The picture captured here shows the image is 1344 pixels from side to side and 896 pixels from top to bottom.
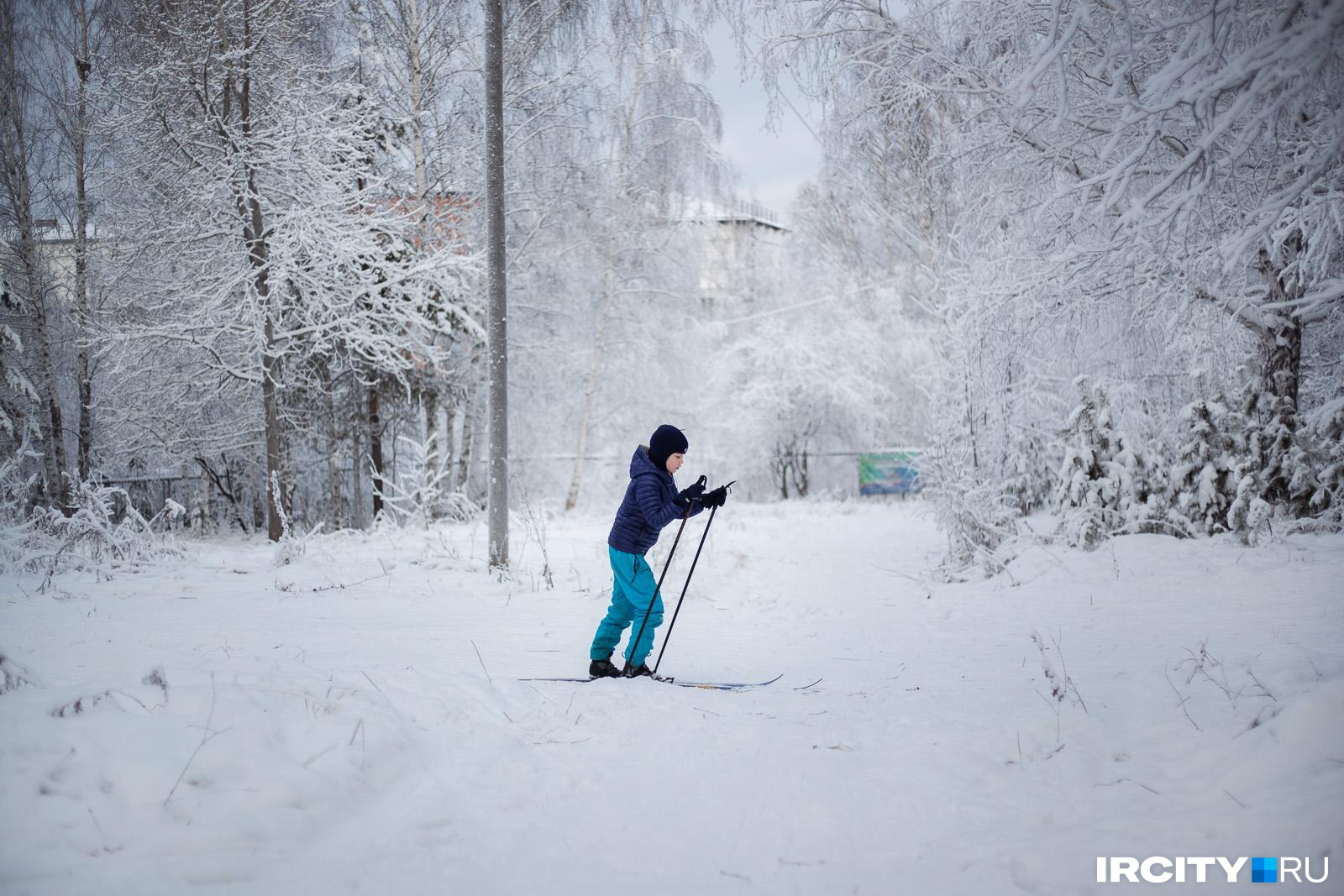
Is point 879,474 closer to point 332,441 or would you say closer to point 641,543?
point 332,441

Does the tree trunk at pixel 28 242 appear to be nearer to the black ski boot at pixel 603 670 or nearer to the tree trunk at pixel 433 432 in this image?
the tree trunk at pixel 433 432

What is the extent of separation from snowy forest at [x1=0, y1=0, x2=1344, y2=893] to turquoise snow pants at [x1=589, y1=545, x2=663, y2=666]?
0.39 metres

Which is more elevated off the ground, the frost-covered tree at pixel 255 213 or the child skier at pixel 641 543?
the frost-covered tree at pixel 255 213

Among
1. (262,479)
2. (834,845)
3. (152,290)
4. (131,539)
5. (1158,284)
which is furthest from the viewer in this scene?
(262,479)

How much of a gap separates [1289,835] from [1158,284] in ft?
17.0

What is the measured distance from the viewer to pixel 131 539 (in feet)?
27.3

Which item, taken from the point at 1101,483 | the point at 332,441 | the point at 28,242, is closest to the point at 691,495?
the point at 1101,483

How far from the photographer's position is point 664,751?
346 cm

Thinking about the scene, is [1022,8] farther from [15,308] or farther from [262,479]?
[262,479]

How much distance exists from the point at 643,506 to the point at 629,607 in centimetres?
63

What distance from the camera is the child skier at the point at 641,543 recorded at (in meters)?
4.62

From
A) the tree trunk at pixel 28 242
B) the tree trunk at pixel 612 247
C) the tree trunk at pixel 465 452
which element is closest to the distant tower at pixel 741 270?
the tree trunk at pixel 612 247

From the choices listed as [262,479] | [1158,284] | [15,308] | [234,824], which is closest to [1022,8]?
[1158,284]

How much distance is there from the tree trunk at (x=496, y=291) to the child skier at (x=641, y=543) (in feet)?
12.3
